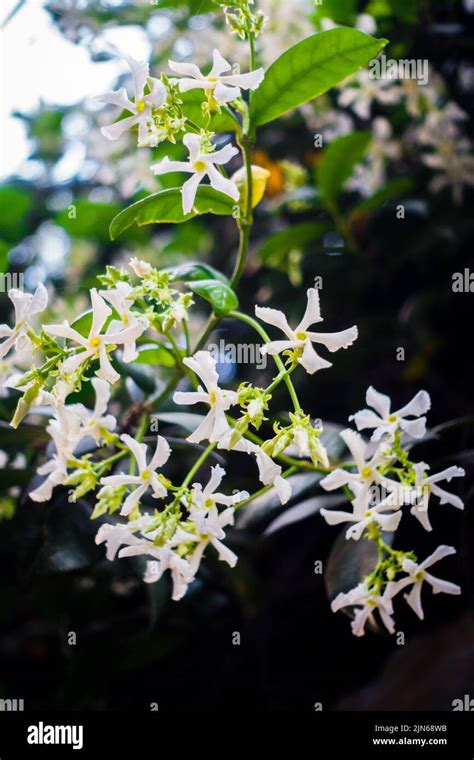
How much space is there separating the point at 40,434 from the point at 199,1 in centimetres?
63

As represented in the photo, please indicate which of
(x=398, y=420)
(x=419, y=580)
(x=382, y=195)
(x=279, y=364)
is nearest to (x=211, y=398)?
(x=279, y=364)

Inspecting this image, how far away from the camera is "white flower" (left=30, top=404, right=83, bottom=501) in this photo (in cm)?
64

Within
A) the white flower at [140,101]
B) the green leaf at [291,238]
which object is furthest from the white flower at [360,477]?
the green leaf at [291,238]

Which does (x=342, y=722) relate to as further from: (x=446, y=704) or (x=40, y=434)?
(x=40, y=434)

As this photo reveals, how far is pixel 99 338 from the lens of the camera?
61cm

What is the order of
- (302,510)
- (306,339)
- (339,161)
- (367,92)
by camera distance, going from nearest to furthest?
(306,339) < (302,510) < (339,161) < (367,92)

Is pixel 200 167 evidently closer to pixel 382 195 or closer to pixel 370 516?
pixel 370 516

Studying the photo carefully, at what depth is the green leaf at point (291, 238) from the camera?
3.98 feet

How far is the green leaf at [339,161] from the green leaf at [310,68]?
0.43m

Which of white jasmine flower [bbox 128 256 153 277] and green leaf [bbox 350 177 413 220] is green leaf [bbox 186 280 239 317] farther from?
green leaf [bbox 350 177 413 220]

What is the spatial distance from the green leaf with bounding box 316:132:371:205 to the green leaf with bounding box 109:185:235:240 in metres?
0.49

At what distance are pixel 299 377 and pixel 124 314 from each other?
64cm

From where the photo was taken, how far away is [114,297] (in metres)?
0.60

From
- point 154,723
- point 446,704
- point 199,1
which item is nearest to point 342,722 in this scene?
point 446,704
